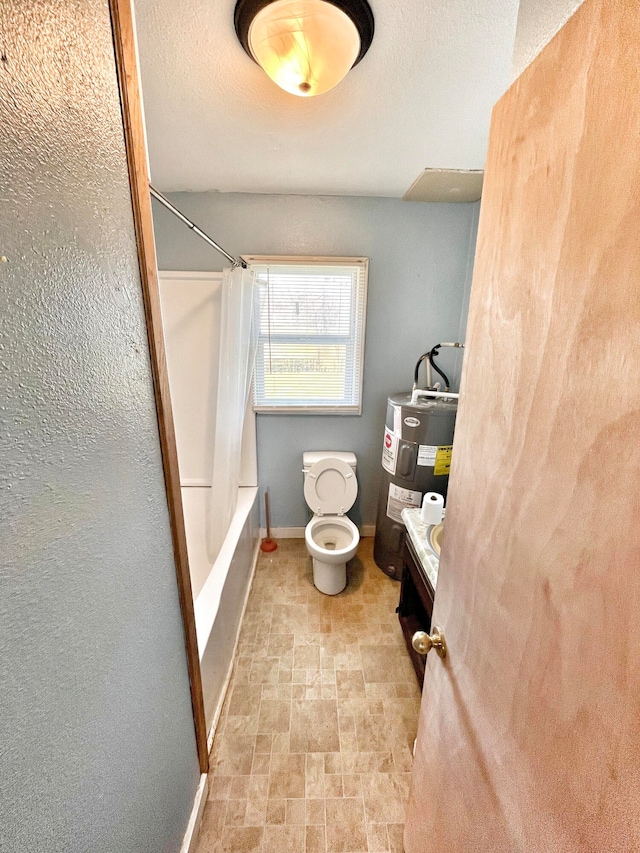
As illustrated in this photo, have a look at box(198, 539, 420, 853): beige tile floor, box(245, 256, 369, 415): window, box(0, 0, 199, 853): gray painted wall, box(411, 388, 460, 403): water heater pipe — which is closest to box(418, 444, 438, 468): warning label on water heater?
box(411, 388, 460, 403): water heater pipe

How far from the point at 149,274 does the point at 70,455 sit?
454 mm

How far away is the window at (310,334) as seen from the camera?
2.23 metres

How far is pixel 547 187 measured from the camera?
1.49ft

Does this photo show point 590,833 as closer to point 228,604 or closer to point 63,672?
point 63,672

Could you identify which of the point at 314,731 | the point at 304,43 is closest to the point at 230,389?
the point at 304,43

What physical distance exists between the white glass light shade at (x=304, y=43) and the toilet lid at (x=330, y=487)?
186cm

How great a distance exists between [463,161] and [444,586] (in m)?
2.02

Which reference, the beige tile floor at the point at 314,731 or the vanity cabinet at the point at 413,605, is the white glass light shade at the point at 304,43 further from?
the beige tile floor at the point at 314,731

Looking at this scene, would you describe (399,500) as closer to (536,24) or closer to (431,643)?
(431,643)

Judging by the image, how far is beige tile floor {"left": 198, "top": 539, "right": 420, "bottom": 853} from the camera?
45.4 inches

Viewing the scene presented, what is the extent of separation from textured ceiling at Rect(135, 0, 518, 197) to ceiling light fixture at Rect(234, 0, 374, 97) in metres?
0.05

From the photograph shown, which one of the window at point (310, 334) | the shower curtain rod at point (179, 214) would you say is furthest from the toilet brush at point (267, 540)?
the shower curtain rod at point (179, 214)

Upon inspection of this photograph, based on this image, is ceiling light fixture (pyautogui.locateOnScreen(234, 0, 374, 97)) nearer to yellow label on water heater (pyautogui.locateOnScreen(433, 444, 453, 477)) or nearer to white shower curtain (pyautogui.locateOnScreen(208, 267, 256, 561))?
white shower curtain (pyautogui.locateOnScreen(208, 267, 256, 561))

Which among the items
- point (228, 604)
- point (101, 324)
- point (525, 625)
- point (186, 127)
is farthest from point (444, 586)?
point (186, 127)
